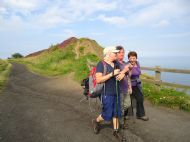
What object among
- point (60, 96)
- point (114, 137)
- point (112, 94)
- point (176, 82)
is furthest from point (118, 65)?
point (60, 96)

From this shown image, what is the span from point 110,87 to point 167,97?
4.39 metres

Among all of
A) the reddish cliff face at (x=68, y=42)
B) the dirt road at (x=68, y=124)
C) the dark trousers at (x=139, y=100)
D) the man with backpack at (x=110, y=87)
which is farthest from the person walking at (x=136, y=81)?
the reddish cliff face at (x=68, y=42)

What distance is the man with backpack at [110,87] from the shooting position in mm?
6092

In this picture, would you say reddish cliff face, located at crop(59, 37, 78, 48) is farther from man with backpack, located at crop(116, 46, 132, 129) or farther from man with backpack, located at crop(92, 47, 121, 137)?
man with backpack, located at crop(92, 47, 121, 137)

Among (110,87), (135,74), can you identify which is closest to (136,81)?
(135,74)

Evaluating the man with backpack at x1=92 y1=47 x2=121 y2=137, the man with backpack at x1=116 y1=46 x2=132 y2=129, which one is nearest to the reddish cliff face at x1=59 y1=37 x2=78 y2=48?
the man with backpack at x1=116 y1=46 x2=132 y2=129

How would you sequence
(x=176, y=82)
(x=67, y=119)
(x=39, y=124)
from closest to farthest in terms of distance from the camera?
(x=39, y=124) → (x=67, y=119) → (x=176, y=82)

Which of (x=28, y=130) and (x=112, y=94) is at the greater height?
(x=112, y=94)

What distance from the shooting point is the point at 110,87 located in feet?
20.5

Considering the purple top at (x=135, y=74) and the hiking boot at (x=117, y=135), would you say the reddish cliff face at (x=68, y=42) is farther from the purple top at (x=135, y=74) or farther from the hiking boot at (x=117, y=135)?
the hiking boot at (x=117, y=135)

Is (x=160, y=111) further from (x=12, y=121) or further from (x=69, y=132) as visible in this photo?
(x=12, y=121)

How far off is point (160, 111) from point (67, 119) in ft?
9.72

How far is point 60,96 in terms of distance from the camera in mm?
12125

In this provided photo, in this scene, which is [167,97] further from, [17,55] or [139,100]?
[17,55]
